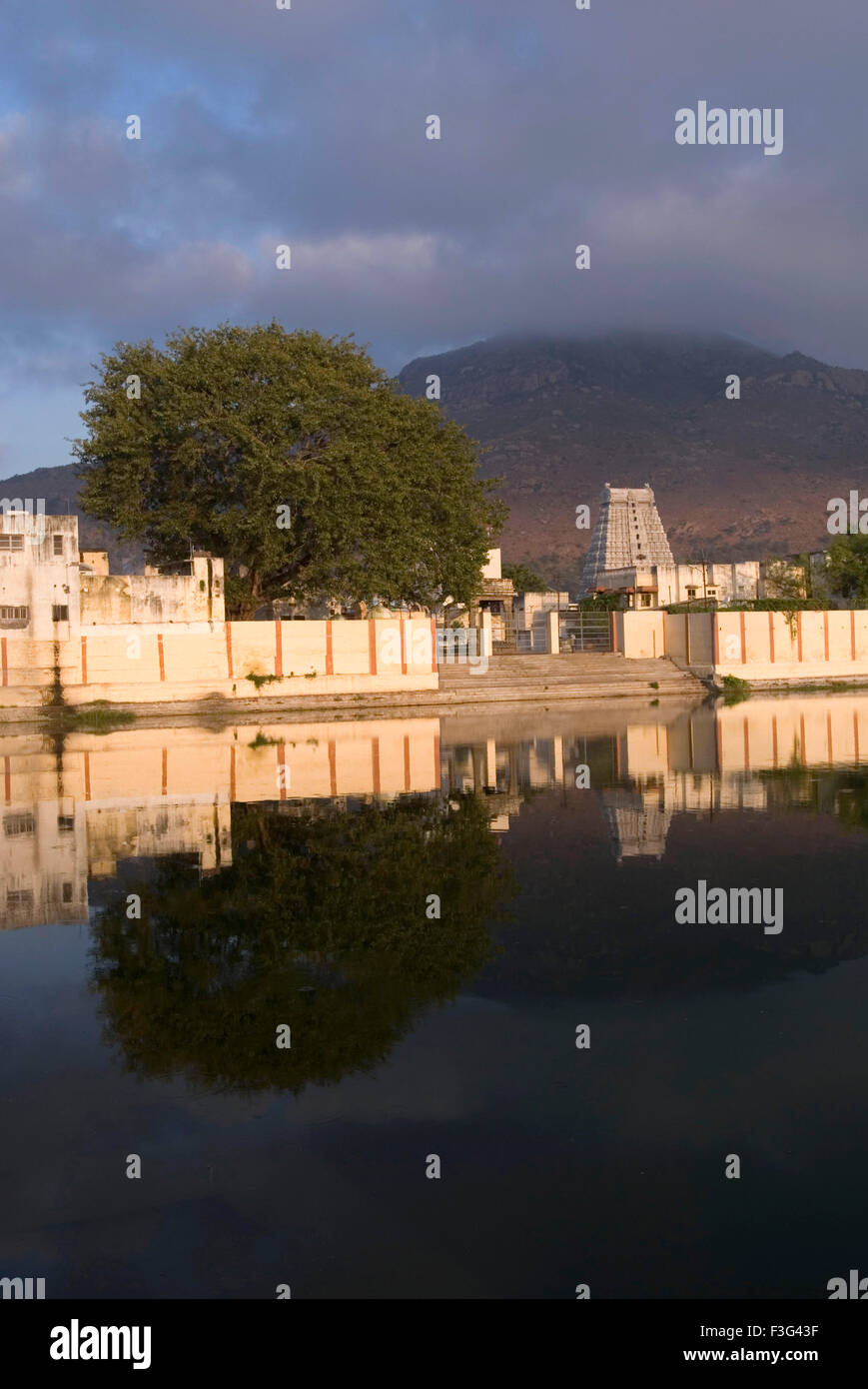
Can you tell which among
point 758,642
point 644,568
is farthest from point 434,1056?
point 644,568

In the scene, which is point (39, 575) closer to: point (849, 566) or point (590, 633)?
point (590, 633)

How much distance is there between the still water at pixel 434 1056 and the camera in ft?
18.8

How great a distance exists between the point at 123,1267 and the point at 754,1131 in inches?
137

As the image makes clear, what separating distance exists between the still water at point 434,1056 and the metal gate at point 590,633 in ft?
126

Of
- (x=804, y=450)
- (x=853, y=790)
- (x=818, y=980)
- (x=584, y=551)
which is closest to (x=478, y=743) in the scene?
(x=853, y=790)

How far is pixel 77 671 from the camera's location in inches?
1642

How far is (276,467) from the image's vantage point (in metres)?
42.9

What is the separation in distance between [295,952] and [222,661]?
111 ft

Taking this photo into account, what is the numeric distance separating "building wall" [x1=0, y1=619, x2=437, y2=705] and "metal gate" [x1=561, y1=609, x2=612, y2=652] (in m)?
11.3

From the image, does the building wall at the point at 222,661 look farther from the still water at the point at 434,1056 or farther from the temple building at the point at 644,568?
the temple building at the point at 644,568

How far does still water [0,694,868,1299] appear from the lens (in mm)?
5727

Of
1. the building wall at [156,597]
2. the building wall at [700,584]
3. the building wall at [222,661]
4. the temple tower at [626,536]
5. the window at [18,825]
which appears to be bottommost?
the window at [18,825]
